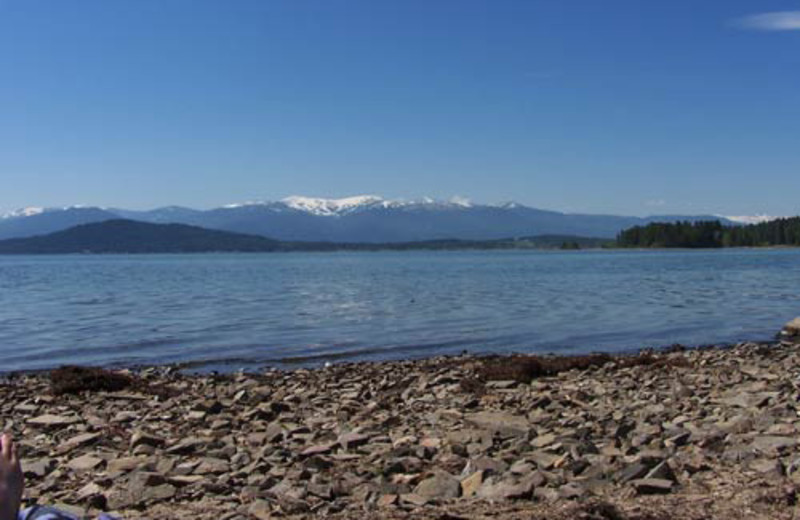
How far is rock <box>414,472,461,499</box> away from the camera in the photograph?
8.49 metres

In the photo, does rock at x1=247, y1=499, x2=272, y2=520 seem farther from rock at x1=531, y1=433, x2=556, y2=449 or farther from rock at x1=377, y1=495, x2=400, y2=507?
rock at x1=531, y1=433, x2=556, y2=449

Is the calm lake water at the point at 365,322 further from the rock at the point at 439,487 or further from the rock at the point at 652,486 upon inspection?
the rock at the point at 652,486

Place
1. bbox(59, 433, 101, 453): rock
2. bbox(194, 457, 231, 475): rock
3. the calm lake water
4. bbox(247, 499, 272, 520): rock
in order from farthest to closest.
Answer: the calm lake water, bbox(59, 433, 101, 453): rock, bbox(194, 457, 231, 475): rock, bbox(247, 499, 272, 520): rock

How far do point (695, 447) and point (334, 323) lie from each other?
28.4m

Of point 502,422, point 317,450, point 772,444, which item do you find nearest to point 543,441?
point 502,422

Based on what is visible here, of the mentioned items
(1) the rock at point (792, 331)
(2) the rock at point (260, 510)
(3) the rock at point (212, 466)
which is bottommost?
(1) the rock at point (792, 331)

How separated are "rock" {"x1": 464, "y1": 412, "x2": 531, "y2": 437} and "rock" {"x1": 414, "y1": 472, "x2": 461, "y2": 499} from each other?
2.52 m

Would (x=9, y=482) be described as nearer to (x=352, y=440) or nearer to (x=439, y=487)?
(x=439, y=487)

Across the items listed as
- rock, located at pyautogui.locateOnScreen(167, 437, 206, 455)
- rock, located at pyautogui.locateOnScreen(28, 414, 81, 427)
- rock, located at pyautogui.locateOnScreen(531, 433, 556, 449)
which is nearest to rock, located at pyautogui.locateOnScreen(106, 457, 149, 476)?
rock, located at pyautogui.locateOnScreen(167, 437, 206, 455)

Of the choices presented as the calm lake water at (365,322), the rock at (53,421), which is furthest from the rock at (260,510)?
the calm lake water at (365,322)

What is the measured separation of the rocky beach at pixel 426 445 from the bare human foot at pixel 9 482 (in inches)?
160

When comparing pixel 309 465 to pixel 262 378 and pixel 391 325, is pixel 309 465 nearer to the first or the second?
pixel 262 378

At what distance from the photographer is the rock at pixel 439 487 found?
27.9 feet

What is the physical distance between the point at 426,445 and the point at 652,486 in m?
3.49
